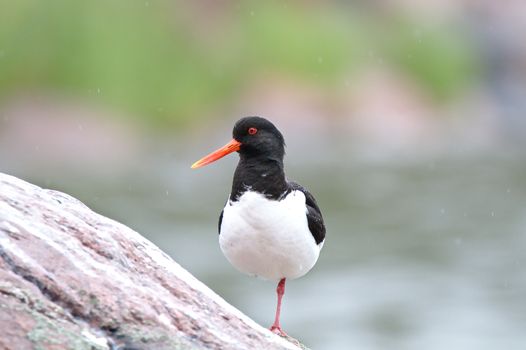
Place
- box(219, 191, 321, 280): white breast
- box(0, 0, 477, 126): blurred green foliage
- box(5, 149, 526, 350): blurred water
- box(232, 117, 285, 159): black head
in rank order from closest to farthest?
box(219, 191, 321, 280): white breast < box(232, 117, 285, 159): black head < box(5, 149, 526, 350): blurred water < box(0, 0, 477, 126): blurred green foliage

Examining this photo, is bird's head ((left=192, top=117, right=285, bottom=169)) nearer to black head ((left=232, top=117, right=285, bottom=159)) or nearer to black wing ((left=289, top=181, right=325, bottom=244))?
black head ((left=232, top=117, right=285, bottom=159))

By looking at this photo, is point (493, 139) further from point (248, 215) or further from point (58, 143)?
point (248, 215)

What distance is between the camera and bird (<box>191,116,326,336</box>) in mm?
7863

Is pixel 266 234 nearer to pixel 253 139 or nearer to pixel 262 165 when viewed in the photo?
pixel 262 165

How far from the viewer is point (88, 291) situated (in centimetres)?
573

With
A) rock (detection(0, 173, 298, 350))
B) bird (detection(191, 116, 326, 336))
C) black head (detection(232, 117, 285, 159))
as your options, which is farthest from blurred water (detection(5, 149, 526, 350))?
rock (detection(0, 173, 298, 350))

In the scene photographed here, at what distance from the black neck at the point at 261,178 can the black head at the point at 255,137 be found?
49mm

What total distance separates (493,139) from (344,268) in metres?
11.9

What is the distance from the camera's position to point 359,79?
110ft

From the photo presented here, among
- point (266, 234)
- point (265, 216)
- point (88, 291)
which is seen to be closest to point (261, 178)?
point (265, 216)

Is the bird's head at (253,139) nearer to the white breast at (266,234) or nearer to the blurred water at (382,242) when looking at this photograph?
the white breast at (266,234)

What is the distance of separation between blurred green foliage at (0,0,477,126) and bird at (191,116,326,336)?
2245cm

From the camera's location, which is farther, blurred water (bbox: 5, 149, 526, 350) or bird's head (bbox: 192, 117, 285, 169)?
blurred water (bbox: 5, 149, 526, 350)

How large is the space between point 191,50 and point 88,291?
27893 millimetres
